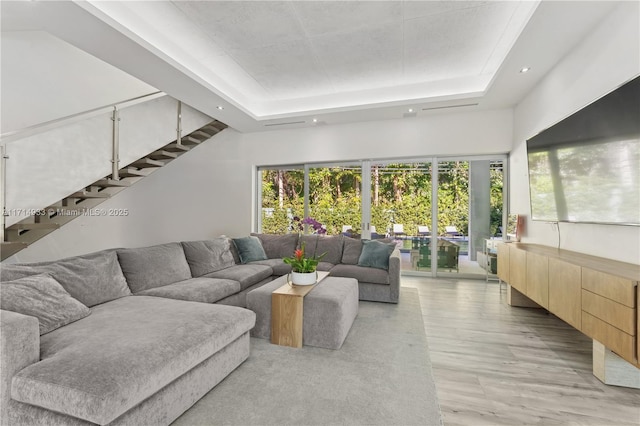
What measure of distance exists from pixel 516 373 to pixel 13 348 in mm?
2929

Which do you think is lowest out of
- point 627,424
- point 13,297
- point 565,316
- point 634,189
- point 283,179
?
point 627,424

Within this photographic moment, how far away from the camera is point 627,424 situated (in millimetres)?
1551

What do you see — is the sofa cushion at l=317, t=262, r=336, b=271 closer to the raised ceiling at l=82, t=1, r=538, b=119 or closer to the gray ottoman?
the gray ottoman

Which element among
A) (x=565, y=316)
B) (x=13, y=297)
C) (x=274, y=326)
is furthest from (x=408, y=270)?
(x=13, y=297)

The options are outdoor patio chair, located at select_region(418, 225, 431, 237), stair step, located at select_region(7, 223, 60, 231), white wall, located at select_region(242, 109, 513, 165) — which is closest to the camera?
stair step, located at select_region(7, 223, 60, 231)

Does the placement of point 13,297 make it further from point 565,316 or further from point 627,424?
point 565,316

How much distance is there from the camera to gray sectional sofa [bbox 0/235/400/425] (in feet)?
3.98

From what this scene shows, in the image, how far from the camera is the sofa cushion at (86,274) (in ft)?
6.57

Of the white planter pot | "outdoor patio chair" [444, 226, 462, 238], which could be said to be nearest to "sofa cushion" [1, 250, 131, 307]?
the white planter pot

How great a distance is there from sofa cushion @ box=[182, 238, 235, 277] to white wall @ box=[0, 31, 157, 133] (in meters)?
2.17

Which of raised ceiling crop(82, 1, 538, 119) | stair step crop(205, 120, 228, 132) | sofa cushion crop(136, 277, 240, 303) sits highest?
raised ceiling crop(82, 1, 538, 119)

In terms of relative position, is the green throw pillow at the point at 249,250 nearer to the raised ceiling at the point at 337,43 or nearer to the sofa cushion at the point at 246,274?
the sofa cushion at the point at 246,274

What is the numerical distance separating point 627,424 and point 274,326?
2.26 meters

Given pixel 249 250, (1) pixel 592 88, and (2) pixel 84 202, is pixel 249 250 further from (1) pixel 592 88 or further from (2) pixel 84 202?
(1) pixel 592 88
